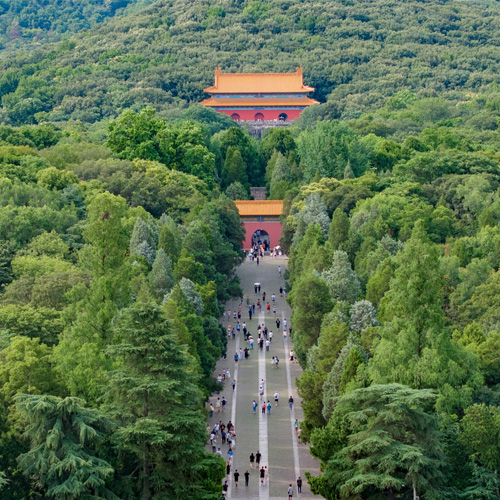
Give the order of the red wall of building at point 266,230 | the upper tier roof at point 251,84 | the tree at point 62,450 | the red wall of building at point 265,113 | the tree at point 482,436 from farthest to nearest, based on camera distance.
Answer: the upper tier roof at point 251,84 → the red wall of building at point 265,113 → the red wall of building at point 266,230 → the tree at point 482,436 → the tree at point 62,450

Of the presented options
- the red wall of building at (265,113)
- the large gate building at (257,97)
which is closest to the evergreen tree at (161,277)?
the large gate building at (257,97)

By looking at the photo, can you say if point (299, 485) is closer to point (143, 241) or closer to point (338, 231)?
point (143, 241)

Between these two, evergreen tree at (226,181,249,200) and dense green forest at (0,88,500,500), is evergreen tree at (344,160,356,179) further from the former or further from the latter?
evergreen tree at (226,181,249,200)

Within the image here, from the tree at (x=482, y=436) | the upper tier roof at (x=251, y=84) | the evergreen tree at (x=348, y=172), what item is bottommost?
the tree at (x=482, y=436)

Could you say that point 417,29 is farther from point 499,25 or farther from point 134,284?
point 134,284

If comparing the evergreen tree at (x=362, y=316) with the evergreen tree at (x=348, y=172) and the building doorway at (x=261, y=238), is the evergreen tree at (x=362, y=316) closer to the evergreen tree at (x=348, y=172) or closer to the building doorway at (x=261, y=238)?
the evergreen tree at (x=348, y=172)

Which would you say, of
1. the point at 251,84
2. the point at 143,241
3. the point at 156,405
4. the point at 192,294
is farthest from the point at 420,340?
the point at 251,84

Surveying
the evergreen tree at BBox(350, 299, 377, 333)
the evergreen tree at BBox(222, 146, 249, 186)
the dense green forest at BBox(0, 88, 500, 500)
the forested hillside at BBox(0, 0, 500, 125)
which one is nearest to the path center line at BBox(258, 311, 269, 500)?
the dense green forest at BBox(0, 88, 500, 500)
